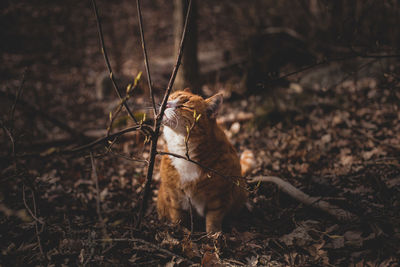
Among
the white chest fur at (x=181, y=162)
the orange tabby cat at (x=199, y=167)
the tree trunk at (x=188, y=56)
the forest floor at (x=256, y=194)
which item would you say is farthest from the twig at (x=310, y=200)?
the tree trunk at (x=188, y=56)

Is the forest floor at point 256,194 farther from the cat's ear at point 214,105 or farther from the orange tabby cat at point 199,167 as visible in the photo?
the cat's ear at point 214,105

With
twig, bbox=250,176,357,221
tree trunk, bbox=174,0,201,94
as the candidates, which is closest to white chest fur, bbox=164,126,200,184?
twig, bbox=250,176,357,221

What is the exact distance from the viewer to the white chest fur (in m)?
2.86

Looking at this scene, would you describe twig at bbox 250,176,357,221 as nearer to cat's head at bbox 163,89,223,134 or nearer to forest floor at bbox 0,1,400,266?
forest floor at bbox 0,1,400,266

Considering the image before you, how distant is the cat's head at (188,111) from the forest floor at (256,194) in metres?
0.54

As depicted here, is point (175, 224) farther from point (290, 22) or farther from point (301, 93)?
point (290, 22)

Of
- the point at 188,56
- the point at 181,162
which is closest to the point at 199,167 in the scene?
the point at 181,162

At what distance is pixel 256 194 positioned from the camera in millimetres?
3736

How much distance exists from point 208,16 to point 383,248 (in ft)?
35.0

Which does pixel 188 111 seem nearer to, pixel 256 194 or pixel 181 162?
pixel 181 162

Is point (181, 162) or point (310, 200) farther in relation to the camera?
point (310, 200)

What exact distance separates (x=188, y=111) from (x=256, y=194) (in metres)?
1.68

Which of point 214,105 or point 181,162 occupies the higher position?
point 214,105

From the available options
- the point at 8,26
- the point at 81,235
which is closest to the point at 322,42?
the point at 81,235
